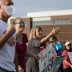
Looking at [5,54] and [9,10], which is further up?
[9,10]

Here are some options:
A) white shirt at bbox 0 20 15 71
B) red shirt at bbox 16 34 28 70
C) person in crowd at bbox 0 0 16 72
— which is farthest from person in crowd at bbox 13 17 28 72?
white shirt at bbox 0 20 15 71

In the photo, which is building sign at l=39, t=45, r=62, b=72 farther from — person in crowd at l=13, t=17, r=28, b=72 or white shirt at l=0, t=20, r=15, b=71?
white shirt at l=0, t=20, r=15, b=71

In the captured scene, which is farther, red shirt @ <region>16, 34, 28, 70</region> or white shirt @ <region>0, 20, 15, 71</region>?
red shirt @ <region>16, 34, 28, 70</region>

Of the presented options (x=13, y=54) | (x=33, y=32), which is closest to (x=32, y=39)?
(x=33, y=32)

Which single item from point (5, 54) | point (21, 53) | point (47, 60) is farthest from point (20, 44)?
point (5, 54)

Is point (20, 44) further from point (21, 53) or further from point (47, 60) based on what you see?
point (47, 60)

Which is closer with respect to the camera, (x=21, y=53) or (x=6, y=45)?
(x=6, y=45)

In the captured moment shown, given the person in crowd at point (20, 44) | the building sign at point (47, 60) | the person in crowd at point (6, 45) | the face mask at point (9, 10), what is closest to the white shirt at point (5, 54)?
the person in crowd at point (6, 45)

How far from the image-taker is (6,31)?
441 centimetres

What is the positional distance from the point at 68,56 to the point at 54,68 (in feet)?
15.9

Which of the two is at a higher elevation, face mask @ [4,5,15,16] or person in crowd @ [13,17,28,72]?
face mask @ [4,5,15,16]

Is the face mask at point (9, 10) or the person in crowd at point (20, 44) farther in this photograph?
the person in crowd at point (20, 44)

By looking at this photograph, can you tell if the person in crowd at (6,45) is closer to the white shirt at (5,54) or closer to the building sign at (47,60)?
the white shirt at (5,54)

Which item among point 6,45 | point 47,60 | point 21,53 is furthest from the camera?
point 47,60
